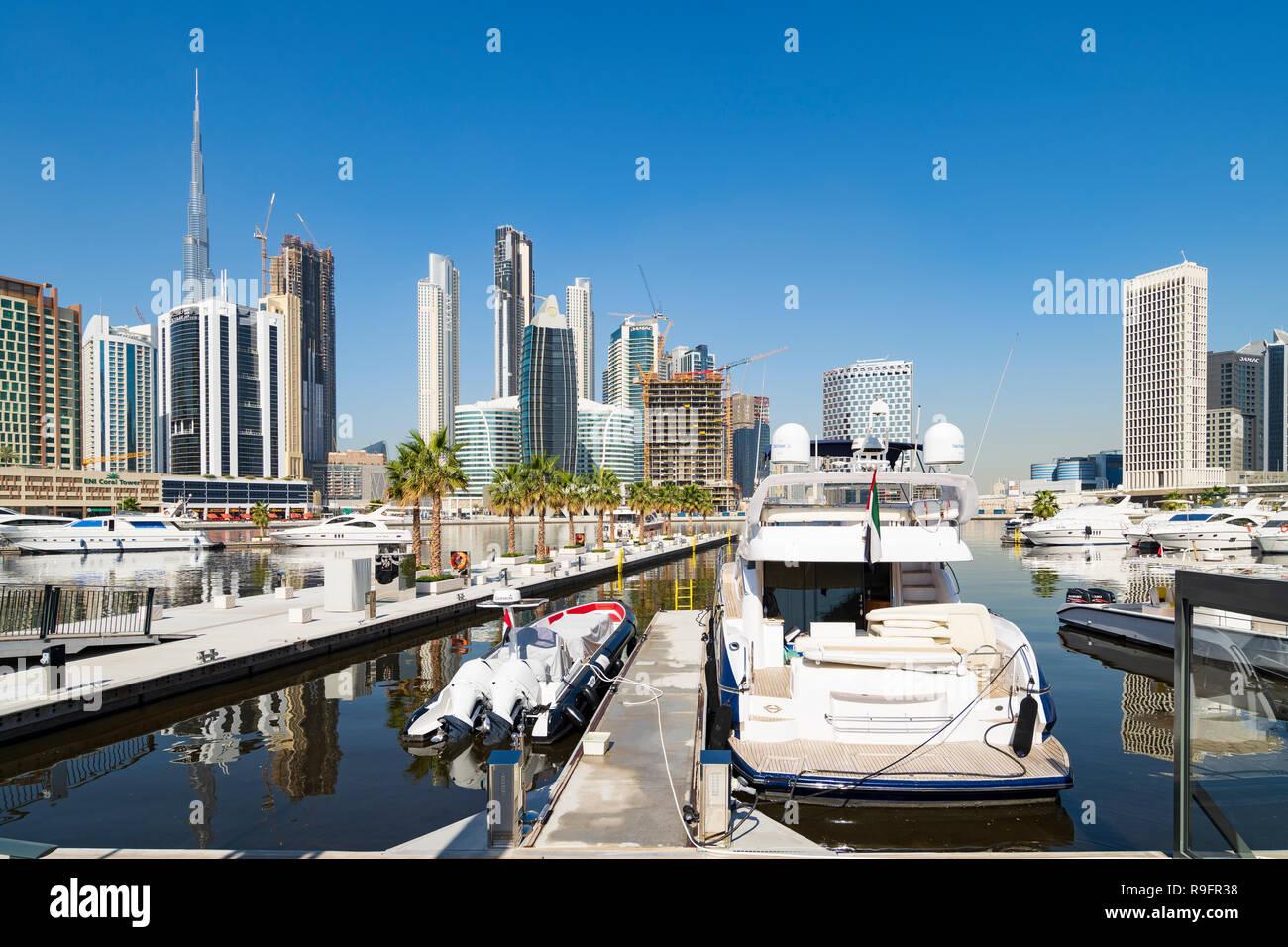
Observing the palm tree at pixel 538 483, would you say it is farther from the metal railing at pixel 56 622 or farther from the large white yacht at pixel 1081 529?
the large white yacht at pixel 1081 529

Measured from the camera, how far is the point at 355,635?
23.9 metres

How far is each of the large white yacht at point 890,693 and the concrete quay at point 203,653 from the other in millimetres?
13876

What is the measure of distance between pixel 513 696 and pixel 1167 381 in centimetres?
22187

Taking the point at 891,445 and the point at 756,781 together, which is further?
the point at 891,445

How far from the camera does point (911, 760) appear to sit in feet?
34.9

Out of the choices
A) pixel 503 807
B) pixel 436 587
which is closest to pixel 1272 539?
pixel 436 587

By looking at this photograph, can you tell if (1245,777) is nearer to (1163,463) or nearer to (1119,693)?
(1119,693)

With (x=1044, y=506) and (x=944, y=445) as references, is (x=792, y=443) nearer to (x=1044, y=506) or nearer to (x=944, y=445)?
(x=944, y=445)

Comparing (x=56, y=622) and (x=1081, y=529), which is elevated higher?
(x=56, y=622)

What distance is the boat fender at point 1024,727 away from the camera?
10.5 metres

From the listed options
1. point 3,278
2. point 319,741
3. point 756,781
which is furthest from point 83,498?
point 756,781

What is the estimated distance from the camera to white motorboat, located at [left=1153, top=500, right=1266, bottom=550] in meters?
68.9

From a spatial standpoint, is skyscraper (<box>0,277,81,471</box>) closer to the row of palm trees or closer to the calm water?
the row of palm trees

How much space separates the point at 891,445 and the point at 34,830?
1948 cm
